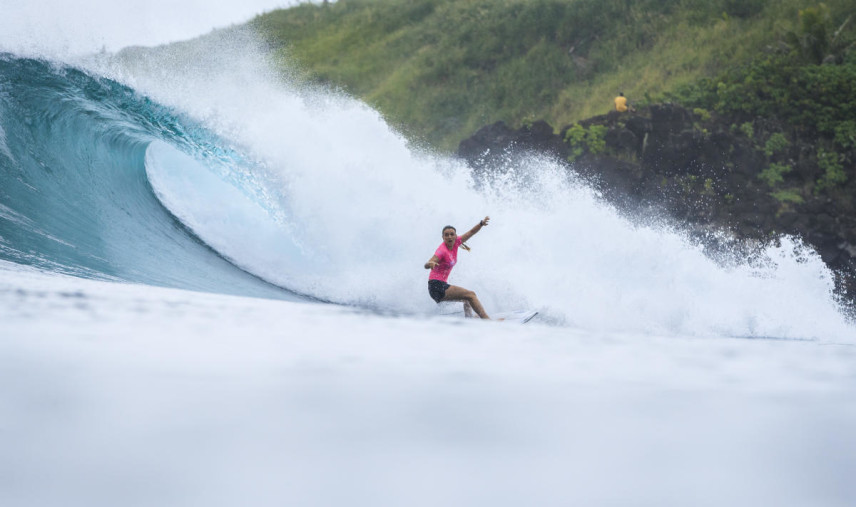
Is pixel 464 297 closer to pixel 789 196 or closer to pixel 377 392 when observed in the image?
pixel 377 392

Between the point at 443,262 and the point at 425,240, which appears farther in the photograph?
the point at 425,240

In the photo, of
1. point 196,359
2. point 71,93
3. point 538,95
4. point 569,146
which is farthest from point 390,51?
point 196,359

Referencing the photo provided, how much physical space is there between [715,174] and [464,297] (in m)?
10.1

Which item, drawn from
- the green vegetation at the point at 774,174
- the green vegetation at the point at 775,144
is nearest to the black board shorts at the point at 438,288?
the green vegetation at the point at 774,174

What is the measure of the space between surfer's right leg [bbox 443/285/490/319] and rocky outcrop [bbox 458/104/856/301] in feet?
30.0

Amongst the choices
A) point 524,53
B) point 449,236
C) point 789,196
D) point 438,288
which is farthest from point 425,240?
point 524,53

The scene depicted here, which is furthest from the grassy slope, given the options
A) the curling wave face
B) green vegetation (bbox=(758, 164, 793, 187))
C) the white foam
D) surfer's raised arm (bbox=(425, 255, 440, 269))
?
surfer's raised arm (bbox=(425, 255, 440, 269))

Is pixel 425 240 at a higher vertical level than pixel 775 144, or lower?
lower

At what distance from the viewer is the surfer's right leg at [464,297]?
5332 mm

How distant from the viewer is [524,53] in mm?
22609

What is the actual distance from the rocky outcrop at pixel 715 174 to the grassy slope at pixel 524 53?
6.41ft

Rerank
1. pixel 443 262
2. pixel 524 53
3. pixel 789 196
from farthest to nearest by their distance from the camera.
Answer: pixel 524 53, pixel 789 196, pixel 443 262

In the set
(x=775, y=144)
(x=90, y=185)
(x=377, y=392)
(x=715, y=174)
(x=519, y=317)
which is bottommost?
(x=377, y=392)

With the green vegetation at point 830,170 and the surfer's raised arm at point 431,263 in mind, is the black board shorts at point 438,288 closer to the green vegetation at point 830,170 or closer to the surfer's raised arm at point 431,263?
the surfer's raised arm at point 431,263
